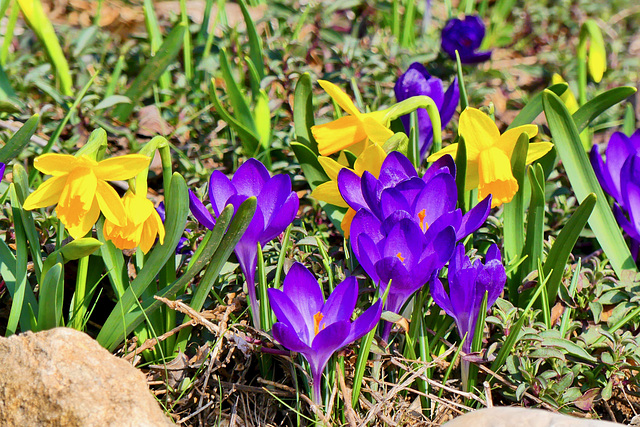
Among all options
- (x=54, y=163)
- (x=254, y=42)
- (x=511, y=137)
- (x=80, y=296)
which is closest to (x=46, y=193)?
(x=54, y=163)

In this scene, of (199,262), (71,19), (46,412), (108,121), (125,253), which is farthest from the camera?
(71,19)

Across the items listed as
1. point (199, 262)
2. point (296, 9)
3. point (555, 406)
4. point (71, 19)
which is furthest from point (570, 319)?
point (71, 19)

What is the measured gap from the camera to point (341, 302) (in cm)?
140

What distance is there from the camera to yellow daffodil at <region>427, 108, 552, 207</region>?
4.84ft

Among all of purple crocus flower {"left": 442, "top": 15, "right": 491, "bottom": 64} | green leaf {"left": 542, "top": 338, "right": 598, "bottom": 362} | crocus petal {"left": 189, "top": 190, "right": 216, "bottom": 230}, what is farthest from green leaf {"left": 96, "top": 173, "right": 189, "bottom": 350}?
purple crocus flower {"left": 442, "top": 15, "right": 491, "bottom": 64}

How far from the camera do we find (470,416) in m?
1.33

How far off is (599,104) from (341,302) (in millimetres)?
963

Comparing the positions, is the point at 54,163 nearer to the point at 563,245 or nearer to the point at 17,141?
the point at 17,141

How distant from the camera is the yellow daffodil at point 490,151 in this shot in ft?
4.84

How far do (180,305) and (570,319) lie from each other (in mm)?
1024

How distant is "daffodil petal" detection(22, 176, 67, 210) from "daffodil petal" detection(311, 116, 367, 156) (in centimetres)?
58

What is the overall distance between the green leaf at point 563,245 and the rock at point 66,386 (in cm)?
98

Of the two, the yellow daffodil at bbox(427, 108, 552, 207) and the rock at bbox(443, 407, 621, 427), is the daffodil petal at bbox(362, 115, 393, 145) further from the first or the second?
the rock at bbox(443, 407, 621, 427)

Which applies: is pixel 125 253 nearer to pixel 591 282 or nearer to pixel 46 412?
pixel 46 412
